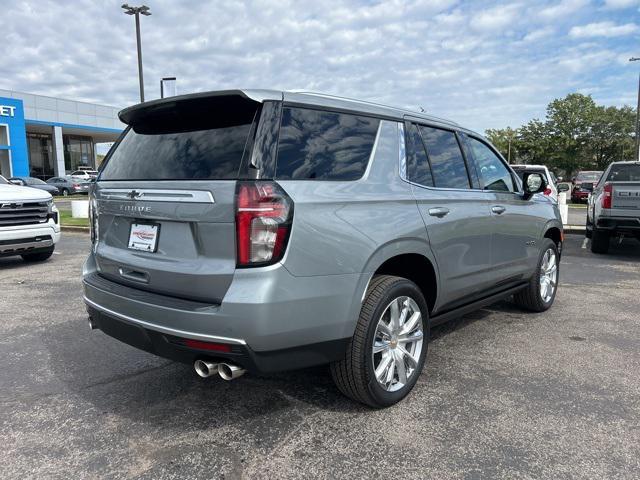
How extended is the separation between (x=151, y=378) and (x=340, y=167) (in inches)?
81.8

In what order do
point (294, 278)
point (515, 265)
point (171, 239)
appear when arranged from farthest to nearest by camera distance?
point (515, 265), point (171, 239), point (294, 278)

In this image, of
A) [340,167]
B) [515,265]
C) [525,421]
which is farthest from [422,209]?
[515,265]

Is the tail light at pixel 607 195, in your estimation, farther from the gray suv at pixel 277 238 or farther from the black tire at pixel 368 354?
the black tire at pixel 368 354

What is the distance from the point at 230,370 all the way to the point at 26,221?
Answer: 22.4ft

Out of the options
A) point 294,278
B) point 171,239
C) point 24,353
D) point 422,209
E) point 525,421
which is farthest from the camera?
A: point 24,353

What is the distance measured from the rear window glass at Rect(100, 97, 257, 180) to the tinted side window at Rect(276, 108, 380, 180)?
217 mm

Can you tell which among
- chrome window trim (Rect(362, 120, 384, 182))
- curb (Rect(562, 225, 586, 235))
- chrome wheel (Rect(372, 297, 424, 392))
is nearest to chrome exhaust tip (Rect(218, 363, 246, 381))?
chrome wheel (Rect(372, 297, 424, 392))

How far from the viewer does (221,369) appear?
262 cm

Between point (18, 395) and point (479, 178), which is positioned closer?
point (18, 395)

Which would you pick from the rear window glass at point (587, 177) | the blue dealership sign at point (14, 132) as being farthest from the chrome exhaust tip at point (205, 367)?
the blue dealership sign at point (14, 132)

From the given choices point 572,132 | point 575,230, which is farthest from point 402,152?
point 572,132

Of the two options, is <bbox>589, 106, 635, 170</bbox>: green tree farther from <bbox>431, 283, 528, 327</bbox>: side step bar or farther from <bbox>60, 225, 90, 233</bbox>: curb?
<bbox>431, 283, 528, 327</bbox>: side step bar

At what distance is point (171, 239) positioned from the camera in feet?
9.02

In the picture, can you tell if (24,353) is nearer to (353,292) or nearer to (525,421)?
(353,292)
